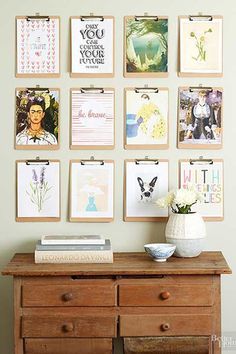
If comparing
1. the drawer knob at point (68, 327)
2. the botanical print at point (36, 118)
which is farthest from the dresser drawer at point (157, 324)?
the botanical print at point (36, 118)

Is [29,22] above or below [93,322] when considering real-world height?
above

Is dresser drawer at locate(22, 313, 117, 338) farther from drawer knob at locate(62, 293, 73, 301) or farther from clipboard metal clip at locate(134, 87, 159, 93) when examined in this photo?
clipboard metal clip at locate(134, 87, 159, 93)

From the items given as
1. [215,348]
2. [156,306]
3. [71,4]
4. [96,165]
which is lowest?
[215,348]

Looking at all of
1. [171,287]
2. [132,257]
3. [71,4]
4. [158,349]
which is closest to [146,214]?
[132,257]

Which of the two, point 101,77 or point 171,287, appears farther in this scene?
point 101,77

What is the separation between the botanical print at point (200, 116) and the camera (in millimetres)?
3156

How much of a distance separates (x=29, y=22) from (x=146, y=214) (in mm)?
1083

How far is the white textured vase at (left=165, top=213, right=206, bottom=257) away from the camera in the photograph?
296 centimetres

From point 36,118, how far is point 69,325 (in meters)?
1.00

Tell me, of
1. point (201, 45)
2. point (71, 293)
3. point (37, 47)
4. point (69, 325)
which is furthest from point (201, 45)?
point (69, 325)

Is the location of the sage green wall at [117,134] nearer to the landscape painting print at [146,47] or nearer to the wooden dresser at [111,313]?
the landscape painting print at [146,47]

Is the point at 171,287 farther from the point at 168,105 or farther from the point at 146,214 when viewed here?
the point at 168,105

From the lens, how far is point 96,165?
3.17 meters

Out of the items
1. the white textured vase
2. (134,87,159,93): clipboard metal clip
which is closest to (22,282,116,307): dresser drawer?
the white textured vase
